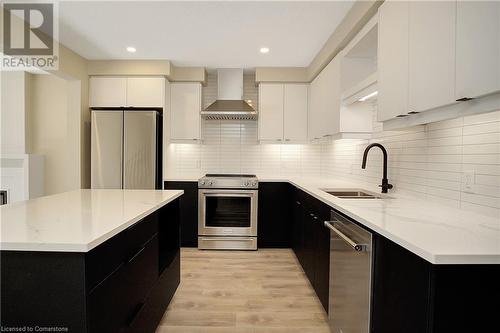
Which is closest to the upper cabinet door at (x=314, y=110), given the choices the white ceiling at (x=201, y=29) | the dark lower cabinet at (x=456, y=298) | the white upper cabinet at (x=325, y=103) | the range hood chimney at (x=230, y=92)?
the white upper cabinet at (x=325, y=103)

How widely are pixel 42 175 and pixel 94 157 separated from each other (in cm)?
118

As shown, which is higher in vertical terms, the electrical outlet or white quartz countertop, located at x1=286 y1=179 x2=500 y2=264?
the electrical outlet

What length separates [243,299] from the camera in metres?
2.31

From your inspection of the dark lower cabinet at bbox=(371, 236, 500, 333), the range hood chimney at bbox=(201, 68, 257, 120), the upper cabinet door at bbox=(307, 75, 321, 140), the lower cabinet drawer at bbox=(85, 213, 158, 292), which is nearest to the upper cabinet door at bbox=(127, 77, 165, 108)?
the range hood chimney at bbox=(201, 68, 257, 120)

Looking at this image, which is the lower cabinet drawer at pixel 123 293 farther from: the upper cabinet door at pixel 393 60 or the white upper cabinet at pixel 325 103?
the white upper cabinet at pixel 325 103

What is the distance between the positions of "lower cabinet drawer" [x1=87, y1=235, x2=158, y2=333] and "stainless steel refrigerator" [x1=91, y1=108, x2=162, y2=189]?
188 cm

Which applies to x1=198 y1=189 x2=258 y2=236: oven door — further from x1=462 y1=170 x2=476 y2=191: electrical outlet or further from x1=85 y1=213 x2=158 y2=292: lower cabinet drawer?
x1=462 y1=170 x2=476 y2=191: electrical outlet

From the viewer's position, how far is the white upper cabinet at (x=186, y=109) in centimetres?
383

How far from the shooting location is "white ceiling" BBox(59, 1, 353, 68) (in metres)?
2.30

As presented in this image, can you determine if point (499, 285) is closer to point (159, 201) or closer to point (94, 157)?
point (159, 201)

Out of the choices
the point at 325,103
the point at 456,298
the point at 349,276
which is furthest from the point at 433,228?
the point at 325,103

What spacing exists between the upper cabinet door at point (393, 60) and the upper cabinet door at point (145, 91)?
9.05ft

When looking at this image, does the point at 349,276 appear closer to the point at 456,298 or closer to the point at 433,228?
the point at 433,228

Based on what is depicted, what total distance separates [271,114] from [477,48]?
289cm
